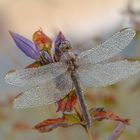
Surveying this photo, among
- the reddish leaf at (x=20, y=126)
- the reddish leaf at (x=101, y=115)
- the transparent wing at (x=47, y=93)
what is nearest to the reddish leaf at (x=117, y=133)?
the reddish leaf at (x=101, y=115)

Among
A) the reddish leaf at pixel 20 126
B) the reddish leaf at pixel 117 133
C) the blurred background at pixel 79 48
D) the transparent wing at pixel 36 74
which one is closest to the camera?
the transparent wing at pixel 36 74

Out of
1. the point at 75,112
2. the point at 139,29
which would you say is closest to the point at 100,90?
the point at 139,29

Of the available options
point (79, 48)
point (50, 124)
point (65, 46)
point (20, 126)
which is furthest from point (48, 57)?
Result: point (20, 126)

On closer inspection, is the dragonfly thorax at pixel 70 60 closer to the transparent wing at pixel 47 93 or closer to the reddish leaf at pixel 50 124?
the transparent wing at pixel 47 93

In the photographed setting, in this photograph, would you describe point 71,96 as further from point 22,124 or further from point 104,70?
point 22,124

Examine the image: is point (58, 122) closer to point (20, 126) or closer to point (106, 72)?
point (106, 72)

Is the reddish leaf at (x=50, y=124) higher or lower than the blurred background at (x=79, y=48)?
lower

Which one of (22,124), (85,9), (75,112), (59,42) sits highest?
(85,9)
